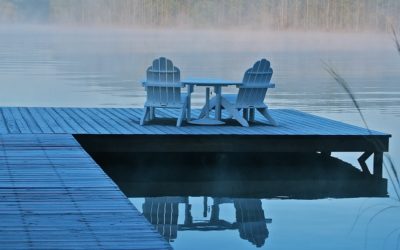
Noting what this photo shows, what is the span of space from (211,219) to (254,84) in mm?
2767

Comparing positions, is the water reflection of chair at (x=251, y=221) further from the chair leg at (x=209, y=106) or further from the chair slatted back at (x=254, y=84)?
the chair leg at (x=209, y=106)

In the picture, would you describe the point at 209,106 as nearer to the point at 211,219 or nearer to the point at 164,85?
the point at 164,85

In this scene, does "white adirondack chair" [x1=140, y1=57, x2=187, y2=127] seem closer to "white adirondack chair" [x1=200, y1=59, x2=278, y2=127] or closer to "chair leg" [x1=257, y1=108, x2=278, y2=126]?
"white adirondack chair" [x1=200, y1=59, x2=278, y2=127]

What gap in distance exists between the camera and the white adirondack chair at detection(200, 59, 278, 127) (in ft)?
28.4

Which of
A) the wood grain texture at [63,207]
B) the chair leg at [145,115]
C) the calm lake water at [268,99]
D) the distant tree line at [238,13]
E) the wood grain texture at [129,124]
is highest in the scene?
the wood grain texture at [63,207]

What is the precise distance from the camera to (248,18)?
6278 cm

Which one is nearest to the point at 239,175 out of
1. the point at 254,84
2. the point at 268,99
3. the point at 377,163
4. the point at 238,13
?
the point at 254,84

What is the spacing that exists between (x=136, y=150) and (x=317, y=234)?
262 centimetres

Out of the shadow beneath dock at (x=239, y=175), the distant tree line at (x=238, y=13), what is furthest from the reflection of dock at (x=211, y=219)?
the distant tree line at (x=238, y=13)

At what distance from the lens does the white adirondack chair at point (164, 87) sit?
8656 millimetres

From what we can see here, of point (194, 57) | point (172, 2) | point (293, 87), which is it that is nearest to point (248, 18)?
point (172, 2)

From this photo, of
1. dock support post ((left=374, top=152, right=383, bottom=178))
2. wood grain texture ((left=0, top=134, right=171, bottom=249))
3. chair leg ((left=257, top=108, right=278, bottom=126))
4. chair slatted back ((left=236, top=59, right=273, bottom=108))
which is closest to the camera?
wood grain texture ((left=0, top=134, right=171, bottom=249))

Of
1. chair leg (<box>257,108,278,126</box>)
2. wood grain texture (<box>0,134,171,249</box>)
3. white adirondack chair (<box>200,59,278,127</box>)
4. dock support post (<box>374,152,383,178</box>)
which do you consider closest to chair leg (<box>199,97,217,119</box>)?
white adirondack chair (<box>200,59,278,127</box>)

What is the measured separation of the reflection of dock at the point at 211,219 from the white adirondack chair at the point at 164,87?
194 cm
